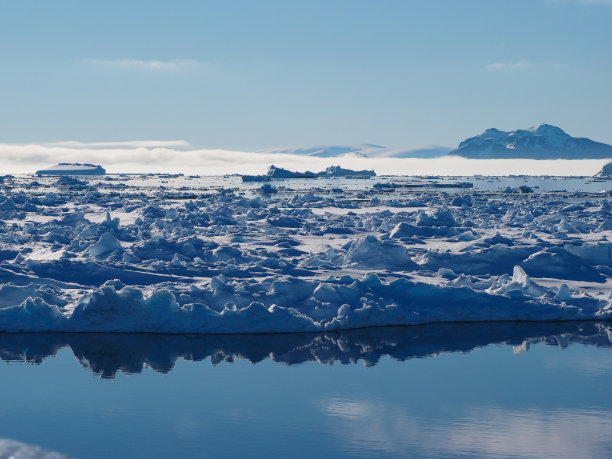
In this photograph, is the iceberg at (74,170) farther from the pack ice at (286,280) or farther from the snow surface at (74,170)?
the pack ice at (286,280)

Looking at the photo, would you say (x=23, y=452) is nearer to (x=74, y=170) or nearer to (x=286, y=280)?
(x=286, y=280)

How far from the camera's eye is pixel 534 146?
165 meters

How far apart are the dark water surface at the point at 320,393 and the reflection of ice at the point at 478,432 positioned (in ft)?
0.06

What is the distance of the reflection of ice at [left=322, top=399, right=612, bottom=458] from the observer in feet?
21.3

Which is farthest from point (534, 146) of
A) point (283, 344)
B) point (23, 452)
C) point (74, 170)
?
point (23, 452)


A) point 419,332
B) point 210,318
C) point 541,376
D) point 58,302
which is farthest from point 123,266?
point 541,376

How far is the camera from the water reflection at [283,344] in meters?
9.49

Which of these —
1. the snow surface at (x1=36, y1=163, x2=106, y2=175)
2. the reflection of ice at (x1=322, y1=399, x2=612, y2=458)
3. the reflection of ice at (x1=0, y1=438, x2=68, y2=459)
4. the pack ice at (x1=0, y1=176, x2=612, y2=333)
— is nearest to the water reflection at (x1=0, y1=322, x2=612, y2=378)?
the pack ice at (x1=0, y1=176, x2=612, y2=333)

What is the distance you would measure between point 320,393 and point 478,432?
1976mm

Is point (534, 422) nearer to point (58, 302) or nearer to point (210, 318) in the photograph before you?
point (210, 318)

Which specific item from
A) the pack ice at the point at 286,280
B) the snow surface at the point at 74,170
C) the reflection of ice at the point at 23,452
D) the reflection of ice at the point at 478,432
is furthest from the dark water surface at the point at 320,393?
the snow surface at the point at 74,170

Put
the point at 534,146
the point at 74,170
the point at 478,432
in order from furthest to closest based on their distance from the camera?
the point at 534,146 → the point at 74,170 → the point at 478,432

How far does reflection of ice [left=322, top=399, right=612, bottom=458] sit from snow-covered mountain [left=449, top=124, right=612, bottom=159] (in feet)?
526

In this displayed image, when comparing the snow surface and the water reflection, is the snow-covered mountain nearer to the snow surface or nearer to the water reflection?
the snow surface
